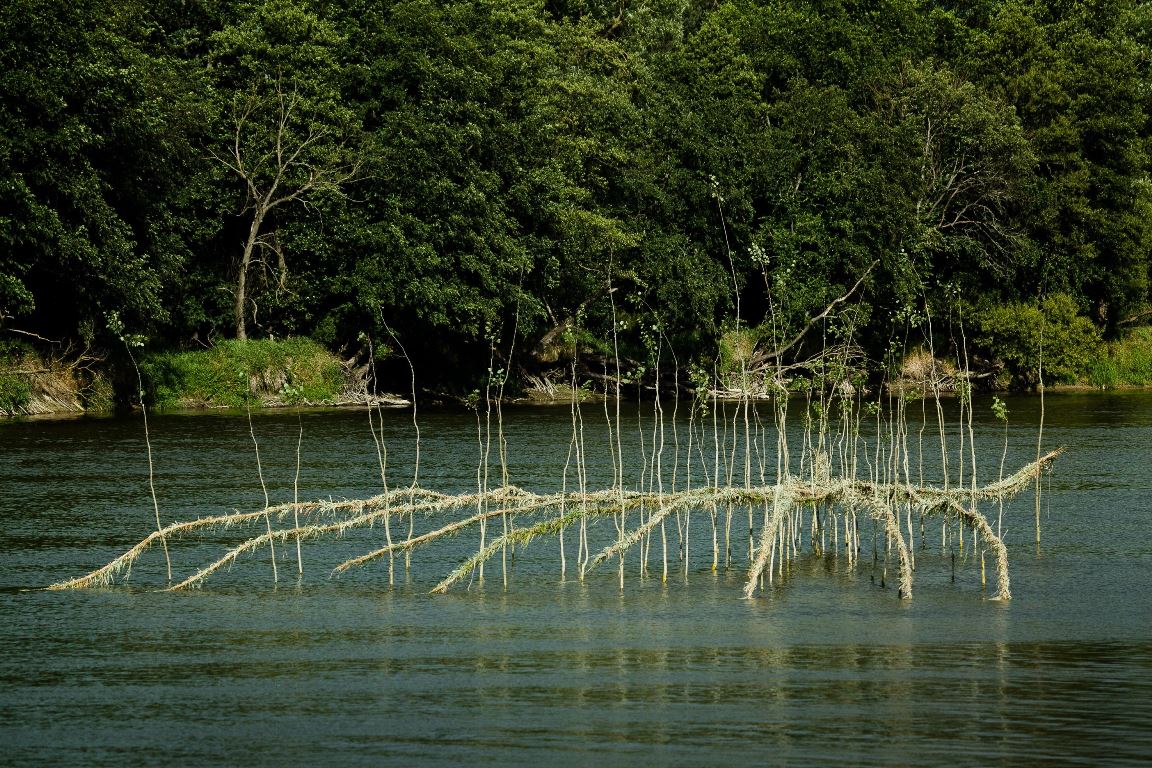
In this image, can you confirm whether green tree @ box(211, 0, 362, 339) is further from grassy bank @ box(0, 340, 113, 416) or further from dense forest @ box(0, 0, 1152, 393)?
grassy bank @ box(0, 340, 113, 416)

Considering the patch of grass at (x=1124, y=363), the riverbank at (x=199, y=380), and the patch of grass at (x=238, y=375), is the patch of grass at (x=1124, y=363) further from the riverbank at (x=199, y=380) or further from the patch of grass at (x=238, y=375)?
the patch of grass at (x=238, y=375)

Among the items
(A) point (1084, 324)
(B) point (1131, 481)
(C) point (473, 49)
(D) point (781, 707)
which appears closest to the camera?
(D) point (781, 707)

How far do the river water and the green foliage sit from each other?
141 ft

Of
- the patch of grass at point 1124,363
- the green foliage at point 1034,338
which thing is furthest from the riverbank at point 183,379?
the patch of grass at point 1124,363

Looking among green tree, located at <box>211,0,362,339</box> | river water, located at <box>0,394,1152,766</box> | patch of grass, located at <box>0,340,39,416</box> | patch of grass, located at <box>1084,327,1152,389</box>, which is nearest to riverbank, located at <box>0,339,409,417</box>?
patch of grass, located at <box>0,340,39,416</box>

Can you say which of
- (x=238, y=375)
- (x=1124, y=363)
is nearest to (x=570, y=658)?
(x=238, y=375)

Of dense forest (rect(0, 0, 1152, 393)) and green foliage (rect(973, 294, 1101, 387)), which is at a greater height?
dense forest (rect(0, 0, 1152, 393))

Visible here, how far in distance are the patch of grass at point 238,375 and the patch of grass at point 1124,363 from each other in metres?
34.9

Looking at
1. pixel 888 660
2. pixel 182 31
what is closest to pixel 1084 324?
pixel 182 31

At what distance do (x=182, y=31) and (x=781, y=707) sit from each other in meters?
51.5

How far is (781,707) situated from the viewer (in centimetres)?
1401

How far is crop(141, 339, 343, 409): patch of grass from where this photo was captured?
176 ft

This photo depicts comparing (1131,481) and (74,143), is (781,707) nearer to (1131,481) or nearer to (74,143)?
(1131,481)

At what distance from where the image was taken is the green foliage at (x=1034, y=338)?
67938mm
